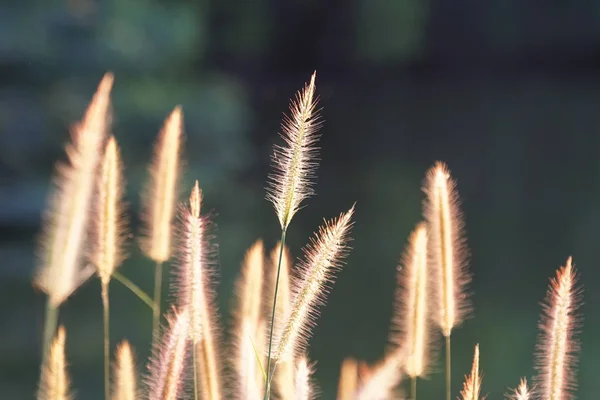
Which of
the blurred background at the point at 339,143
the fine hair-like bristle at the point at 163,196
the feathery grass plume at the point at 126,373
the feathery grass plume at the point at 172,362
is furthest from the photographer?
the blurred background at the point at 339,143

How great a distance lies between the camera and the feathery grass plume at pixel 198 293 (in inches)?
41.4

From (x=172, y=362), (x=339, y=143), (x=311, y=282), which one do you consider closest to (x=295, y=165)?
(x=311, y=282)

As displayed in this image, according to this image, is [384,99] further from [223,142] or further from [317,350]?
[317,350]

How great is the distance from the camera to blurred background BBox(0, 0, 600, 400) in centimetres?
603

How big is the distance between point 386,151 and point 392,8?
560 centimetres

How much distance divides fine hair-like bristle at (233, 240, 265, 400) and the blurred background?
840 millimetres

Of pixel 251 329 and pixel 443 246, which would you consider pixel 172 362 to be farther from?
pixel 443 246

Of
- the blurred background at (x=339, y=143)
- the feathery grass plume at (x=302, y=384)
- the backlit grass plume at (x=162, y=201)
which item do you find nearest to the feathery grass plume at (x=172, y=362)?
the feathery grass plume at (x=302, y=384)

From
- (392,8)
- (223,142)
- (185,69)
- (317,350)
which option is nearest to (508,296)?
(317,350)

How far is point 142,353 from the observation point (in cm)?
514

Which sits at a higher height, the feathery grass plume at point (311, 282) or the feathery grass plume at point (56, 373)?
the feathery grass plume at point (311, 282)

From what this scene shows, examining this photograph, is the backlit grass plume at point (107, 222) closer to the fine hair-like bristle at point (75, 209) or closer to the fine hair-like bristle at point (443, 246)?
the fine hair-like bristle at point (75, 209)

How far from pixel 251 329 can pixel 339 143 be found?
1323cm

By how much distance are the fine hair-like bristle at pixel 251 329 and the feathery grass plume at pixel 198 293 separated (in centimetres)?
3
